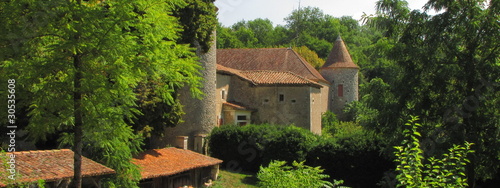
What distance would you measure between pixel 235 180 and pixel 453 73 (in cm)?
1166

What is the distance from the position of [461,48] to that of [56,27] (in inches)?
537

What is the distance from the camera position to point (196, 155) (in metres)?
22.0

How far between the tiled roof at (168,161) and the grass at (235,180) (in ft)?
3.42

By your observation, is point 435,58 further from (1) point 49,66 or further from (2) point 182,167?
(1) point 49,66

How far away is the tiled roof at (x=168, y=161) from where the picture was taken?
Result: 688 inches

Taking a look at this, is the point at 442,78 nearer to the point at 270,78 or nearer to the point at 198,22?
the point at 198,22

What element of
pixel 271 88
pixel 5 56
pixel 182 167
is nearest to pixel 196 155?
pixel 182 167

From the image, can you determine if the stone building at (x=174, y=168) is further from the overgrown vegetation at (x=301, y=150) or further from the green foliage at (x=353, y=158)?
the green foliage at (x=353, y=158)

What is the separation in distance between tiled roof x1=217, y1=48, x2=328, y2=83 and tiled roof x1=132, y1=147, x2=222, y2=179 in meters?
15.5

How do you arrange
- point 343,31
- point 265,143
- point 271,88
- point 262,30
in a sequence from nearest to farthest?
point 265,143 → point 271,88 → point 343,31 → point 262,30

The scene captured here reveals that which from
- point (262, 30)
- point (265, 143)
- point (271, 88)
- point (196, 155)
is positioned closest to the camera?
point (196, 155)

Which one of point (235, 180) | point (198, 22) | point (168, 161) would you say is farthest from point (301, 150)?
point (198, 22)

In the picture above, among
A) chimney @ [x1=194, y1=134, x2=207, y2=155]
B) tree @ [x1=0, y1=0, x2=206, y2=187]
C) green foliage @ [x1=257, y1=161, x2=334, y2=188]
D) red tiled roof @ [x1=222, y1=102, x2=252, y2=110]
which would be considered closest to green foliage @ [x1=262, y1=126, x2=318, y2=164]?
chimney @ [x1=194, y1=134, x2=207, y2=155]

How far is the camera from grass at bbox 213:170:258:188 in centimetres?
2090
